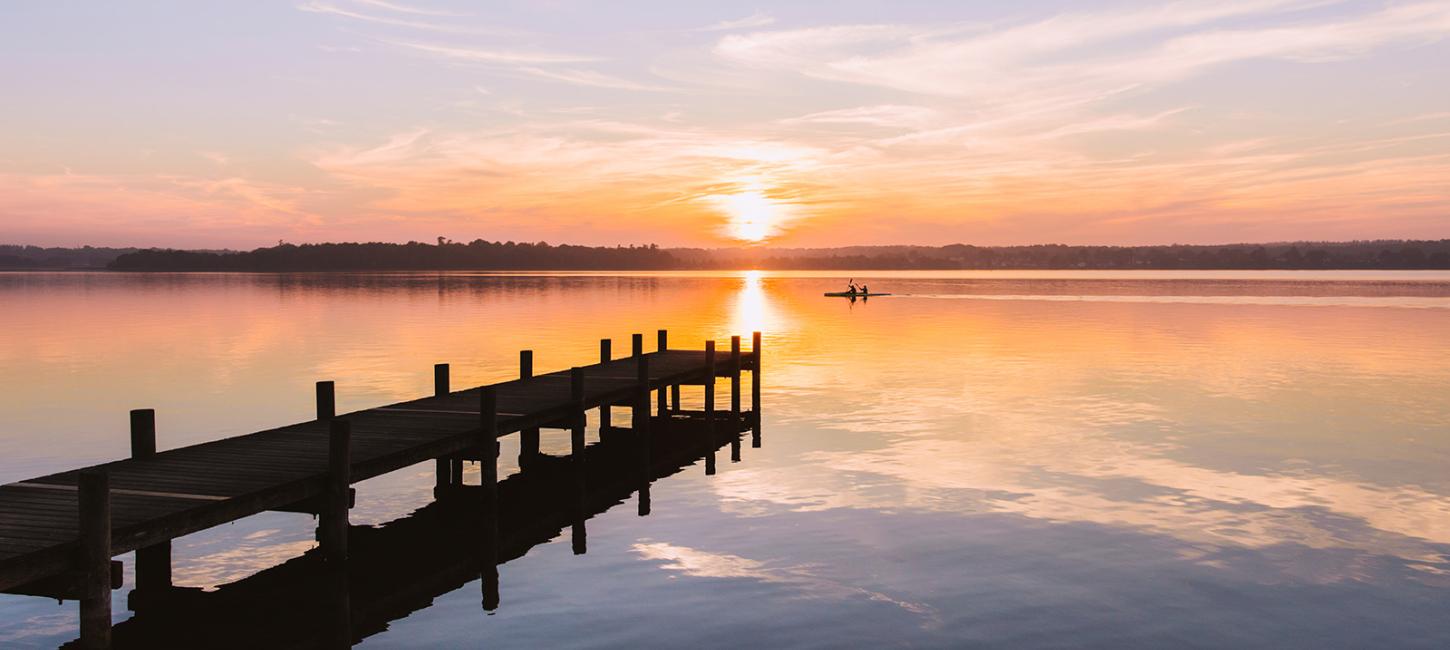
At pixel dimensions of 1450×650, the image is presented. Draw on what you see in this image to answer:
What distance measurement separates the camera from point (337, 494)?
15.1 meters

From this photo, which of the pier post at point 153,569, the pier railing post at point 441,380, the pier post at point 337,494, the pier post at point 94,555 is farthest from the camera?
the pier railing post at point 441,380

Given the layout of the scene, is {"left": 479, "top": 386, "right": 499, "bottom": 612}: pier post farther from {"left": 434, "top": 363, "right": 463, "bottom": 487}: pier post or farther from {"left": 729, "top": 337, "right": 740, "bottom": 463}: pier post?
{"left": 729, "top": 337, "right": 740, "bottom": 463}: pier post

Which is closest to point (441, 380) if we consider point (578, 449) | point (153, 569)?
point (578, 449)

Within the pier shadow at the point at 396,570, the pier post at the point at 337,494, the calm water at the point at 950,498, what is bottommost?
the pier shadow at the point at 396,570

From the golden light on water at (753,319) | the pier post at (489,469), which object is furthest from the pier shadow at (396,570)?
the golden light on water at (753,319)

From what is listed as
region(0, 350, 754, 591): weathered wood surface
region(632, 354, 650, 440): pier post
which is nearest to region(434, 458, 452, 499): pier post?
region(0, 350, 754, 591): weathered wood surface

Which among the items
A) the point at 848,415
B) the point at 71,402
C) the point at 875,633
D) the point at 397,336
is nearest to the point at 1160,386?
the point at 848,415

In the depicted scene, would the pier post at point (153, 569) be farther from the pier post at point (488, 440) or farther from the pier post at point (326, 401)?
the pier post at point (488, 440)

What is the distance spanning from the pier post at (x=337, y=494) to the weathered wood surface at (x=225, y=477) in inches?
7.9

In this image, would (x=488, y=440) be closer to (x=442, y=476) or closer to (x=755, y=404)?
(x=442, y=476)

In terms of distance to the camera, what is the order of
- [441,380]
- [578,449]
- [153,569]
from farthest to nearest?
1. [441,380]
2. [578,449]
3. [153,569]

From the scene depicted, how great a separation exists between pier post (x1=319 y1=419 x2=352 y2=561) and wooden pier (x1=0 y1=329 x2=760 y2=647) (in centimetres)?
1

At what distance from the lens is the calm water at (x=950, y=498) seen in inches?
568

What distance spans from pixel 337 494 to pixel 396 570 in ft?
7.93
